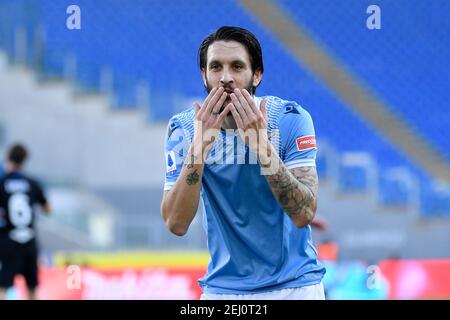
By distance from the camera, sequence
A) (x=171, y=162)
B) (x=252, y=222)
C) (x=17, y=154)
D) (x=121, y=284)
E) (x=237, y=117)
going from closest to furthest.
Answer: (x=237, y=117) < (x=252, y=222) < (x=171, y=162) < (x=17, y=154) < (x=121, y=284)

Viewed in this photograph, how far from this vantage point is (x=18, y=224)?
664 cm

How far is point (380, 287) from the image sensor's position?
7.36 m

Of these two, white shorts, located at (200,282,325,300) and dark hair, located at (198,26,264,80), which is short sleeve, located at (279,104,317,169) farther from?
white shorts, located at (200,282,325,300)

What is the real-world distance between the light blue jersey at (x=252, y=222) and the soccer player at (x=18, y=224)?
451 centimetres

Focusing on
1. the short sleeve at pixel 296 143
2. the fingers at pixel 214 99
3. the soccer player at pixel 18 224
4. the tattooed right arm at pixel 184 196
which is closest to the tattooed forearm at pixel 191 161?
the tattooed right arm at pixel 184 196

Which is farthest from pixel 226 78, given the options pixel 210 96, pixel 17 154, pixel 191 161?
pixel 17 154

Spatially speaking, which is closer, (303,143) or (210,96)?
(210,96)

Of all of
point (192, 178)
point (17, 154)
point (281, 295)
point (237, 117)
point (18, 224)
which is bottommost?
point (281, 295)

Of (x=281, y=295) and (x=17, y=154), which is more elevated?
(x=17, y=154)

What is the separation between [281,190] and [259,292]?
31 centimetres

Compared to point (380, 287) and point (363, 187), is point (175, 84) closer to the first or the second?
point (363, 187)

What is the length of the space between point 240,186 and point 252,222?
0.33 ft

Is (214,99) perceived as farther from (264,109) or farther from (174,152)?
(174,152)
